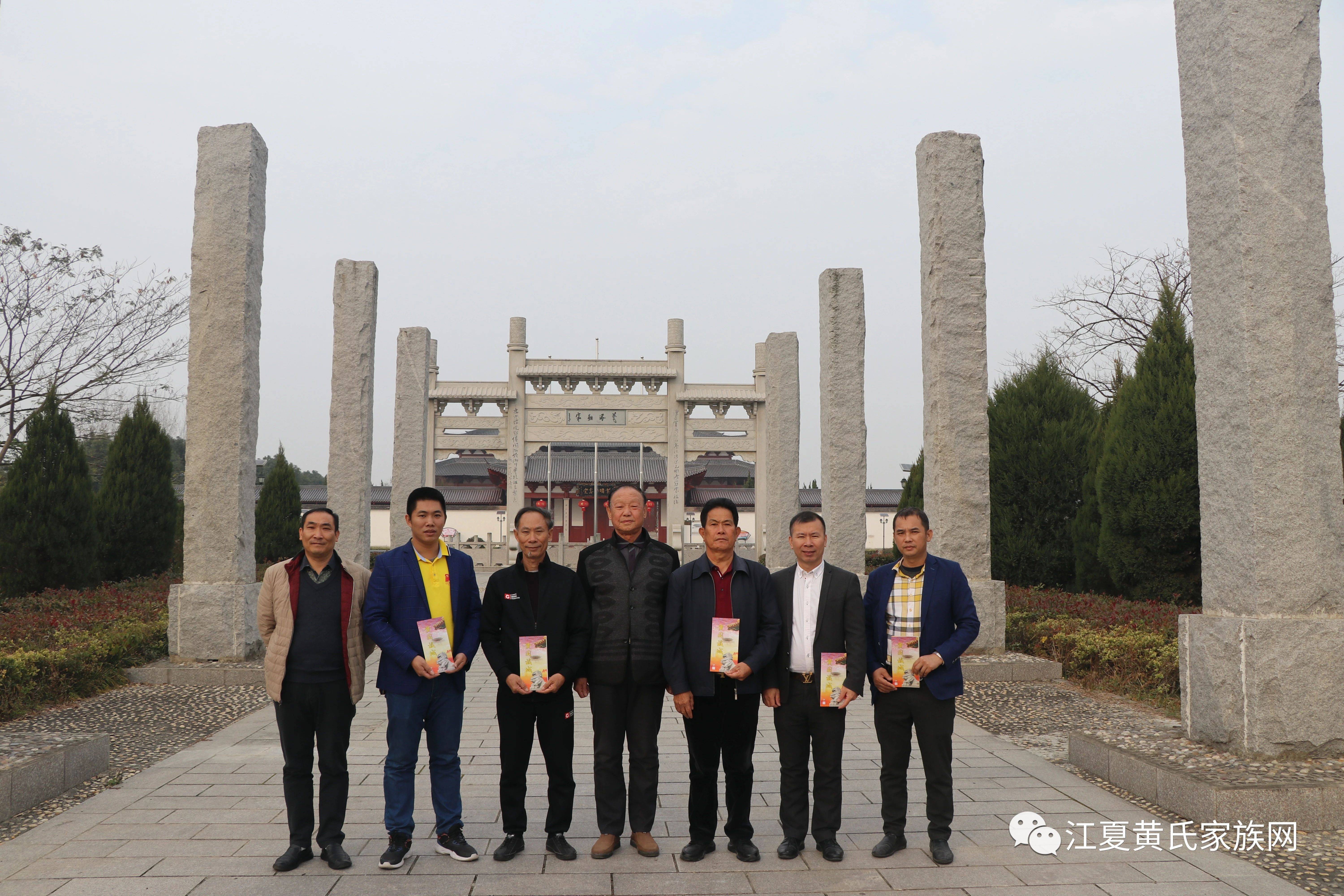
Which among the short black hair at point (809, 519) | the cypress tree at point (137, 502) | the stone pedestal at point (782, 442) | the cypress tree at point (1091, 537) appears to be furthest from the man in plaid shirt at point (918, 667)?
the cypress tree at point (137, 502)

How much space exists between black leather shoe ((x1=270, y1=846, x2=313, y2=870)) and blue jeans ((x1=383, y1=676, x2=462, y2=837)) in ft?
1.06

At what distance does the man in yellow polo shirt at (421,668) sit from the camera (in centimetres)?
382

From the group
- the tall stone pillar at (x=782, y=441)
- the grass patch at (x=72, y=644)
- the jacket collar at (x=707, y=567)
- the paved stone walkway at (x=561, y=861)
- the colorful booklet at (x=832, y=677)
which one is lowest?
the paved stone walkway at (x=561, y=861)

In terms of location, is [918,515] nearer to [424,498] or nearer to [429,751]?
[424,498]

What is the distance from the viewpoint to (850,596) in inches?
155

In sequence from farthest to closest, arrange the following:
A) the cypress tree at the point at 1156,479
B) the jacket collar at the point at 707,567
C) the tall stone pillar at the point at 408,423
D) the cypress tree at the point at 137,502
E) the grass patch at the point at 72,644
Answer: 1. the tall stone pillar at the point at 408,423
2. the cypress tree at the point at 137,502
3. the cypress tree at the point at 1156,479
4. the grass patch at the point at 72,644
5. the jacket collar at the point at 707,567

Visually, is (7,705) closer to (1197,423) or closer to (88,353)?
(1197,423)

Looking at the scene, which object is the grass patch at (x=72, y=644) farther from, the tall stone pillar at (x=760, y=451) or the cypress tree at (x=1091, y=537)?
the tall stone pillar at (x=760, y=451)

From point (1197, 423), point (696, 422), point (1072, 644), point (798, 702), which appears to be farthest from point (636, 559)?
point (696, 422)

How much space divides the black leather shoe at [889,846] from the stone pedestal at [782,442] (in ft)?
36.3

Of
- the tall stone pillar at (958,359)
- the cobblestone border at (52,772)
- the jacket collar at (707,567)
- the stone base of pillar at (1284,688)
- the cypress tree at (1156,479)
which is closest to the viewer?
the jacket collar at (707,567)

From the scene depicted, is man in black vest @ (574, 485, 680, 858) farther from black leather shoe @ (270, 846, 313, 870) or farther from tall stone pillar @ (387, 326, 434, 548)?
tall stone pillar @ (387, 326, 434, 548)

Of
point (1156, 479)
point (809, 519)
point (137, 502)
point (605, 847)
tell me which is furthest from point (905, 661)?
point (137, 502)

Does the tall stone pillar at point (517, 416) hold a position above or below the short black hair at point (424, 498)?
above
